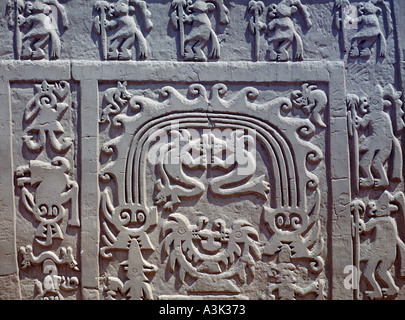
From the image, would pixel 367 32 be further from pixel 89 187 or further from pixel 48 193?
pixel 48 193

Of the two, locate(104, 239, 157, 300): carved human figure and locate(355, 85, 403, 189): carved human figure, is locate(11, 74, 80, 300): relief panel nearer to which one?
locate(104, 239, 157, 300): carved human figure

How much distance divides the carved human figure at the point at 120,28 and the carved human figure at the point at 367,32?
182cm

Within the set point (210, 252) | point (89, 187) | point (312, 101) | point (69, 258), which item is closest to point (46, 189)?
point (89, 187)

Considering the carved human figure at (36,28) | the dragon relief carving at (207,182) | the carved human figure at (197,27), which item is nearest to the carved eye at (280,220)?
the dragon relief carving at (207,182)

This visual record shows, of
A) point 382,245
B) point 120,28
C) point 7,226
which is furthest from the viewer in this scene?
point 120,28

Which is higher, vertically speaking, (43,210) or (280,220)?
(43,210)

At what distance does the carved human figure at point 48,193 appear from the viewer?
4590 millimetres

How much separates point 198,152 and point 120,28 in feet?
4.21

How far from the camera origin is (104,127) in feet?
15.4

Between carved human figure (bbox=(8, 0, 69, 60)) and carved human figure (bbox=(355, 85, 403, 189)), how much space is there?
8.87 feet

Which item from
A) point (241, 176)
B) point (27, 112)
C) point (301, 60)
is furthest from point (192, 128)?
point (27, 112)

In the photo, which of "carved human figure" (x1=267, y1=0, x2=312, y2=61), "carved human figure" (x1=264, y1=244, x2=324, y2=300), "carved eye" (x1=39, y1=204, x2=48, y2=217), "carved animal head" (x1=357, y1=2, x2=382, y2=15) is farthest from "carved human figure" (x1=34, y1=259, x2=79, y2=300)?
"carved animal head" (x1=357, y1=2, x2=382, y2=15)

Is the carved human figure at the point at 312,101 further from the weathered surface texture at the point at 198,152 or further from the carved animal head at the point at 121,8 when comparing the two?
the carved animal head at the point at 121,8

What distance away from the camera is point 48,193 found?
15.1ft
